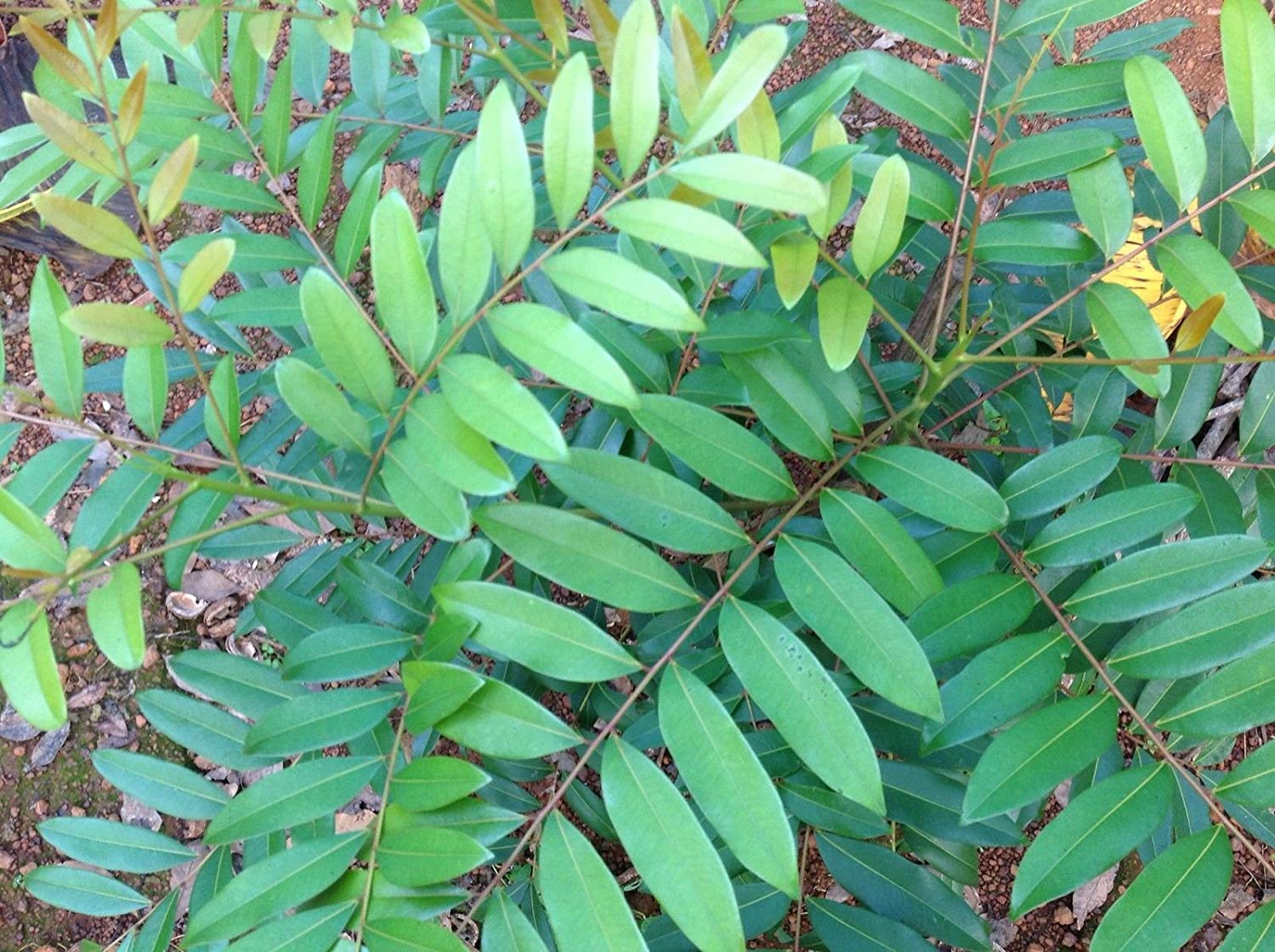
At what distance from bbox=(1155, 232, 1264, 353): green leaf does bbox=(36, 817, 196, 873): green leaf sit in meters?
1.02

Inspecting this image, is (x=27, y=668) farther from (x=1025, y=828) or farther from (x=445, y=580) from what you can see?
(x=1025, y=828)

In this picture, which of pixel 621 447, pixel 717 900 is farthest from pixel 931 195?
pixel 717 900

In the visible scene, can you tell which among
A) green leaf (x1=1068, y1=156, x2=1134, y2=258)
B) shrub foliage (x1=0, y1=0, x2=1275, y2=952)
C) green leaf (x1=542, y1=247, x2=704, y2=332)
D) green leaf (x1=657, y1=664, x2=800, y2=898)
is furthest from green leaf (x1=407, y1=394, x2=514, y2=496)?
green leaf (x1=1068, y1=156, x2=1134, y2=258)

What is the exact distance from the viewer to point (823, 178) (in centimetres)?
72

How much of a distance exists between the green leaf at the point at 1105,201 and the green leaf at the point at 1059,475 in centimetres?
17

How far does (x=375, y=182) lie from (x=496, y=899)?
0.66m

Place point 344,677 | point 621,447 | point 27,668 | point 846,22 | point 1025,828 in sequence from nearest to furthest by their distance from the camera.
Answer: point 27,668
point 344,677
point 621,447
point 1025,828
point 846,22

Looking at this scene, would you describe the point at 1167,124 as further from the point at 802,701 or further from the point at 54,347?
the point at 54,347

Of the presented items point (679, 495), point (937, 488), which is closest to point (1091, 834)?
point (937, 488)

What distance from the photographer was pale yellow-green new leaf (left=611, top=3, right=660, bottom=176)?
0.57 meters

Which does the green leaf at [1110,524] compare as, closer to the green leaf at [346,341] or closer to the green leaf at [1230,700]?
the green leaf at [1230,700]

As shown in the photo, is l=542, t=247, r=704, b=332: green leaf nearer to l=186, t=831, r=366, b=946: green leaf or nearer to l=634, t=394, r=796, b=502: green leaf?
l=634, t=394, r=796, b=502: green leaf

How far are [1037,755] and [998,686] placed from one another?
60 millimetres

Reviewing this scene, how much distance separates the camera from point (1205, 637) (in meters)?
0.69
